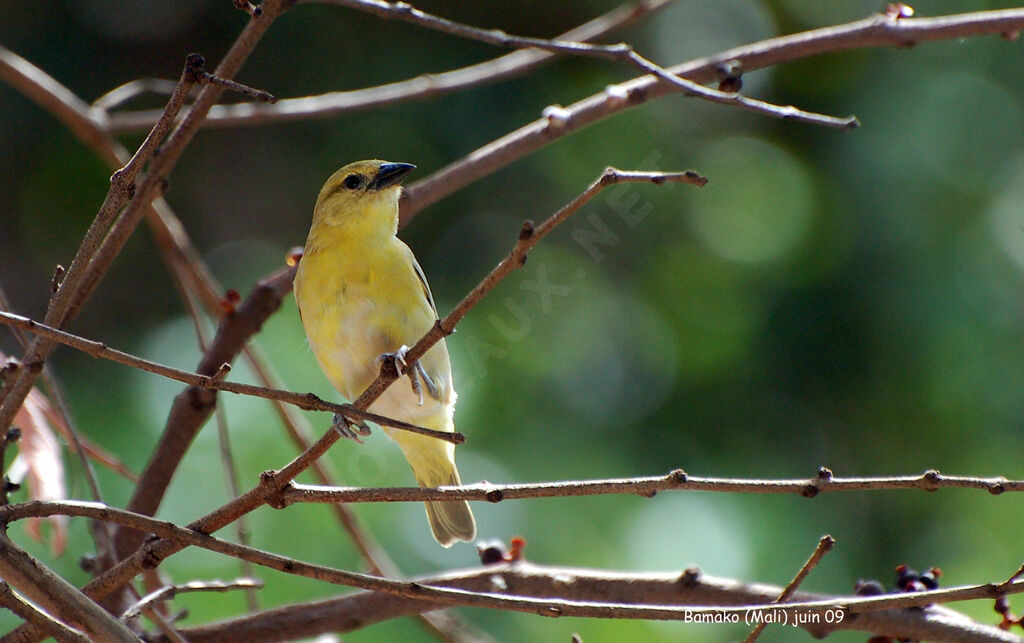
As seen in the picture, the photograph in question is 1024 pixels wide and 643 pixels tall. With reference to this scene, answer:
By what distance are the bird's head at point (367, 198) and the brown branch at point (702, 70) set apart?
14.5 inches

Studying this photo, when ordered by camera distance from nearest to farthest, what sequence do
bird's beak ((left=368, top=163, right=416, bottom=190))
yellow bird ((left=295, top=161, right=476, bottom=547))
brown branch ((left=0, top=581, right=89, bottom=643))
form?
1. brown branch ((left=0, top=581, right=89, bottom=643))
2. yellow bird ((left=295, top=161, right=476, bottom=547))
3. bird's beak ((left=368, top=163, right=416, bottom=190))

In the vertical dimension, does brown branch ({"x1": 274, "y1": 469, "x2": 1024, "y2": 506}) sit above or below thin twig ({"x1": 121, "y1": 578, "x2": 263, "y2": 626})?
above

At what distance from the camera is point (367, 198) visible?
339 cm

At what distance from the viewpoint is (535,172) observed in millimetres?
5414

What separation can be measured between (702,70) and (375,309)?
1.17 metres

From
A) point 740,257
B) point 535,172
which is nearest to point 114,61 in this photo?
point 535,172

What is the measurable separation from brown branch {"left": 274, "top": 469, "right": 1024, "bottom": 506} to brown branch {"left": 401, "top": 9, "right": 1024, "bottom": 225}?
1311mm

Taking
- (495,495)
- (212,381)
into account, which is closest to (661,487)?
(495,495)

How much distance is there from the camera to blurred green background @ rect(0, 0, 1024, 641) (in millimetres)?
4195

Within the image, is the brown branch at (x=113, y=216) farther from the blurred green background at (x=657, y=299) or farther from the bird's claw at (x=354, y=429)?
the blurred green background at (x=657, y=299)

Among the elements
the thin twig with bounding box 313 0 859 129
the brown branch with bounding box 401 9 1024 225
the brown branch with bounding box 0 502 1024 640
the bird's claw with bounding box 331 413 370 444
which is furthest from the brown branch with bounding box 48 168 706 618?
the brown branch with bounding box 401 9 1024 225

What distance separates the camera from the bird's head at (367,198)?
11.1 feet

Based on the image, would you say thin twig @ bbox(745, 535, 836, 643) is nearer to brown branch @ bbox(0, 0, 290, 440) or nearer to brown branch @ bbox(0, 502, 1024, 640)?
brown branch @ bbox(0, 502, 1024, 640)

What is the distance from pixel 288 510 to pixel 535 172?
2.20 meters
